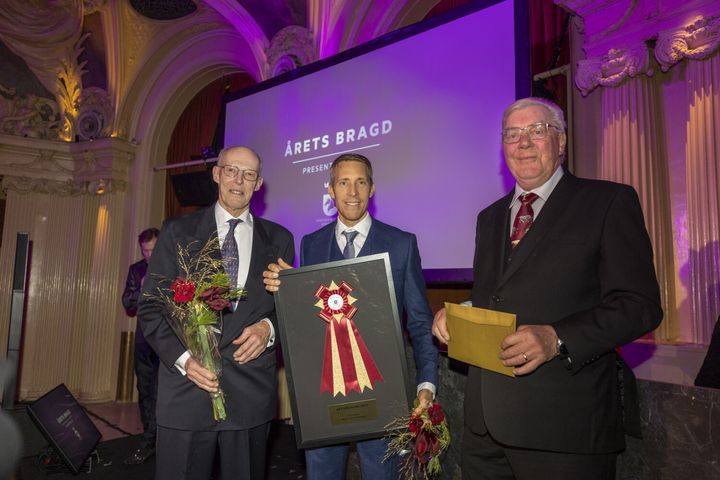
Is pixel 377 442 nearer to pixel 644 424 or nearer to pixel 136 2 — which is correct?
pixel 644 424

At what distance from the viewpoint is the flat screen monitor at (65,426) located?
3.85 meters

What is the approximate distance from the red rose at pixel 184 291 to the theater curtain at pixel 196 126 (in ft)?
20.6

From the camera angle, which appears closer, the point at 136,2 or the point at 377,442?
the point at 377,442

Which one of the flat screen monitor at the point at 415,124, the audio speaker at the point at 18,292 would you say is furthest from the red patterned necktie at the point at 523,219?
the audio speaker at the point at 18,292

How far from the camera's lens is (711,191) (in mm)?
3297

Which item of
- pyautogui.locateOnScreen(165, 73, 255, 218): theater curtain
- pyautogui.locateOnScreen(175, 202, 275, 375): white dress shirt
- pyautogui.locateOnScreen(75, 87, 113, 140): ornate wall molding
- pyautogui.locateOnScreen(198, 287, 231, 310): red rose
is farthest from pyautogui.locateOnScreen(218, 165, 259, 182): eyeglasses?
pyautogui.locateOnScreen(75, 87, 113, 140): ornate wall molding

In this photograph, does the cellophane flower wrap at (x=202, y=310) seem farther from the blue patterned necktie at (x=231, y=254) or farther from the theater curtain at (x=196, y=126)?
the theater curtain at (x=196, y=126)

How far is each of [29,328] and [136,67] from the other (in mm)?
4524

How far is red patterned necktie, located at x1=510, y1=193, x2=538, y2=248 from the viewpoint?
1746mm

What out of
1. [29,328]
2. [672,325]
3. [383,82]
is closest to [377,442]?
[672,325]

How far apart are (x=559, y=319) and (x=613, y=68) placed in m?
3.00

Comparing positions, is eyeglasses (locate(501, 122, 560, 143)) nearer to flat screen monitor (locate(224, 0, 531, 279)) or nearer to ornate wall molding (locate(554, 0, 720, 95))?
flat screen monitor (locate(224, 0, 531, 279))

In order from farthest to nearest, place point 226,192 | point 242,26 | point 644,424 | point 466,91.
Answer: point 242,26, point 466,91, point 226,192, point 644,424

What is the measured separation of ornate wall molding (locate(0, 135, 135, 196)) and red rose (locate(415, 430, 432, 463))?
7.80 m
